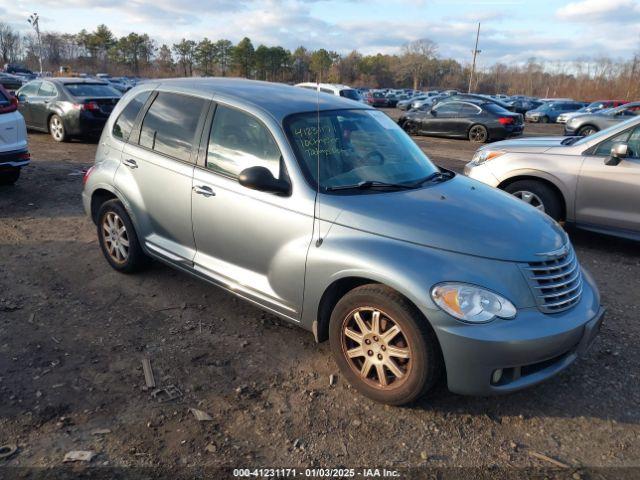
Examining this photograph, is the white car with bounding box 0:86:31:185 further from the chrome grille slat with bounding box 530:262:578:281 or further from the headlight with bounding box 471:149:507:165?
the chrome grille slat with bounding box 530:262:578:281

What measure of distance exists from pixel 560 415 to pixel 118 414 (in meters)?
2.69

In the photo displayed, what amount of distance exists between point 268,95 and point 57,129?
11.4m

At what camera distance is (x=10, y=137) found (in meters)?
7.47

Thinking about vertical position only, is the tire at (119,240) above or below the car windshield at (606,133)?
below

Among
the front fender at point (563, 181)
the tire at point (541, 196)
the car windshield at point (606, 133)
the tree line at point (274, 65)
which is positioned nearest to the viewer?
the car windshield at point (606, 133)

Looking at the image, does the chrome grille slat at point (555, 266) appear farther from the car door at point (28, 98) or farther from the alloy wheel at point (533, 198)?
the car door at point (28, 98)

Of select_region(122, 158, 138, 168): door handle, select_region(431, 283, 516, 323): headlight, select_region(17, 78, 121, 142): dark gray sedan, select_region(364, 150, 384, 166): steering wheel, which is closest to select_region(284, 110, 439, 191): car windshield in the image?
select_region(364, 150, 384, 166): steering wheel

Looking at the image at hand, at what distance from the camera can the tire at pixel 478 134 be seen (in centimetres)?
1733

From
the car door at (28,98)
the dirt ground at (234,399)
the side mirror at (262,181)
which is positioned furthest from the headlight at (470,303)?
the car door at (28,98)

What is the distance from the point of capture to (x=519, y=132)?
1784 cm

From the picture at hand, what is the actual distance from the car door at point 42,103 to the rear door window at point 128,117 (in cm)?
1000

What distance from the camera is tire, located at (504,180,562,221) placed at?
627 centimetres

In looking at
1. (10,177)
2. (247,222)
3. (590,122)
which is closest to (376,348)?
(247,222)

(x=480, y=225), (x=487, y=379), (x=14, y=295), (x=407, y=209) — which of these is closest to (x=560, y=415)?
(x=487, y=379)
